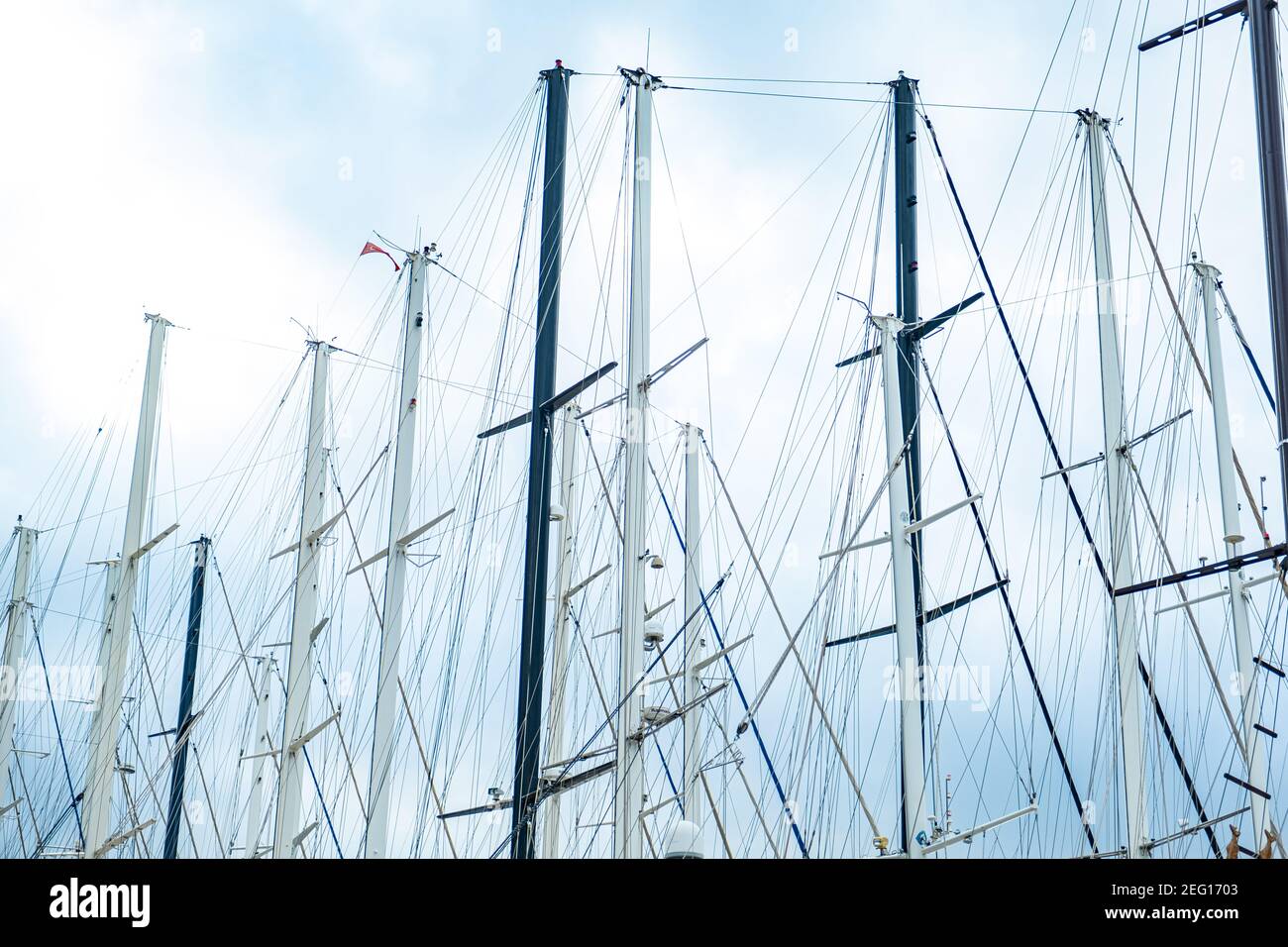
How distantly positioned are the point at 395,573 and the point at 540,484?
3.84 metres

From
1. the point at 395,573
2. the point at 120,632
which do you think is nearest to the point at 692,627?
the point at 395,573

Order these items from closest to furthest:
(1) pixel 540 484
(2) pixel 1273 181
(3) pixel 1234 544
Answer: (2) pixel 1273 181, (3) pixel 1234 544, (1) pixel 540 484

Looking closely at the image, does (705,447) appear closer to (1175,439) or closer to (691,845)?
(1175,439)

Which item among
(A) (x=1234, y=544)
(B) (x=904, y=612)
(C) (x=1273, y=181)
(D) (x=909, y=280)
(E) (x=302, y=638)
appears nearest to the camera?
(C) (x=1273, y=181)

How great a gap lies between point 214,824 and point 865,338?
34427 millimetres

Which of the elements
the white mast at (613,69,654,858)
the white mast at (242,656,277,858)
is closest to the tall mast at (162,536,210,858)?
the white mast at (242,656,277,858)

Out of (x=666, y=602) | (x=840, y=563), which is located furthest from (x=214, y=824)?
(x=840, y=563)

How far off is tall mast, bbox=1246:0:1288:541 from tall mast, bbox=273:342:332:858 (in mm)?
26002

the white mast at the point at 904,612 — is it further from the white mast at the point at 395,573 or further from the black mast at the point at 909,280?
the white mast at the point at 395,573

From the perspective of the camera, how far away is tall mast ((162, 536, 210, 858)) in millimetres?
58062

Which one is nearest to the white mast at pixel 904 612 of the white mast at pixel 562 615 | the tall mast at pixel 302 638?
the white mast at pixel 562 615

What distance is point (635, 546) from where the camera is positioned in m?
29.1

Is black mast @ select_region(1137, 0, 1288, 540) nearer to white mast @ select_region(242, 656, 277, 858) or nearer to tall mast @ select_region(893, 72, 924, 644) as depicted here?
tall mast @ select_region(893, 72, 924, 644)

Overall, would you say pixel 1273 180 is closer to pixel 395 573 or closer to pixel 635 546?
pixel 635 546
